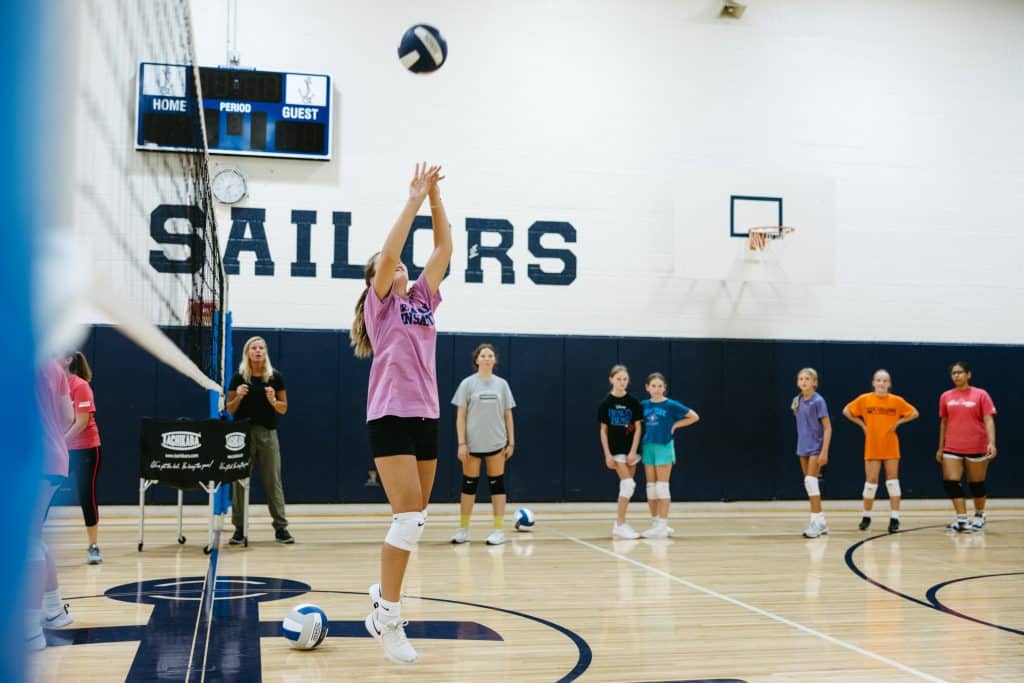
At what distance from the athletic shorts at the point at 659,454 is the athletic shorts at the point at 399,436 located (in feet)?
16.0

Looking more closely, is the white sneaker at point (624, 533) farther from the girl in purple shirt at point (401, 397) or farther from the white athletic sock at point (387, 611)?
the white athletic sock at point (387, 611)

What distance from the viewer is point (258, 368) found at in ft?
26.0

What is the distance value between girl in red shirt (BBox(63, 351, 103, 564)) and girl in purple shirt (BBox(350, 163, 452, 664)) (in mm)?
3208

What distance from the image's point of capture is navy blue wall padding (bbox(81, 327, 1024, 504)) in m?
10.0

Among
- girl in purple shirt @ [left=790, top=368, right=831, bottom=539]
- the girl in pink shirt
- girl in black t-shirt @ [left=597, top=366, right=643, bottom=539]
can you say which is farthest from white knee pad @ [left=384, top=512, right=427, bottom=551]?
the girl in pink shirt

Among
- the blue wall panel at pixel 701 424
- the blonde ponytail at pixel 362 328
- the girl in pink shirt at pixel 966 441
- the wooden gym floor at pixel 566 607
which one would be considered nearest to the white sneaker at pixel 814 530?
the wooden gym floor at pixel 566 607

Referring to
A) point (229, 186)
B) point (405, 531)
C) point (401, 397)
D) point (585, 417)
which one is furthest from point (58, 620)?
point (585, 417)

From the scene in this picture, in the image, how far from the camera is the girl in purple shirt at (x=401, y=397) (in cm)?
383

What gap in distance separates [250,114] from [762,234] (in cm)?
607

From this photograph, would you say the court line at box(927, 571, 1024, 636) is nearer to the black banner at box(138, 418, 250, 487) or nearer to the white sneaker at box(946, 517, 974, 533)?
the white sneaker at box(946, 517, 974, 533)

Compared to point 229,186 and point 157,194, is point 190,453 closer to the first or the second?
point 157,194

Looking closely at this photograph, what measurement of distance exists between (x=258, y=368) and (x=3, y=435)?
7488 millimetres

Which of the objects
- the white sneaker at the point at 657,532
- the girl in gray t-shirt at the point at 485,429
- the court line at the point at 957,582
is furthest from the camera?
the white sneaker at the point at 657,532

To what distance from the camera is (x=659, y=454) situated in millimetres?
8492
